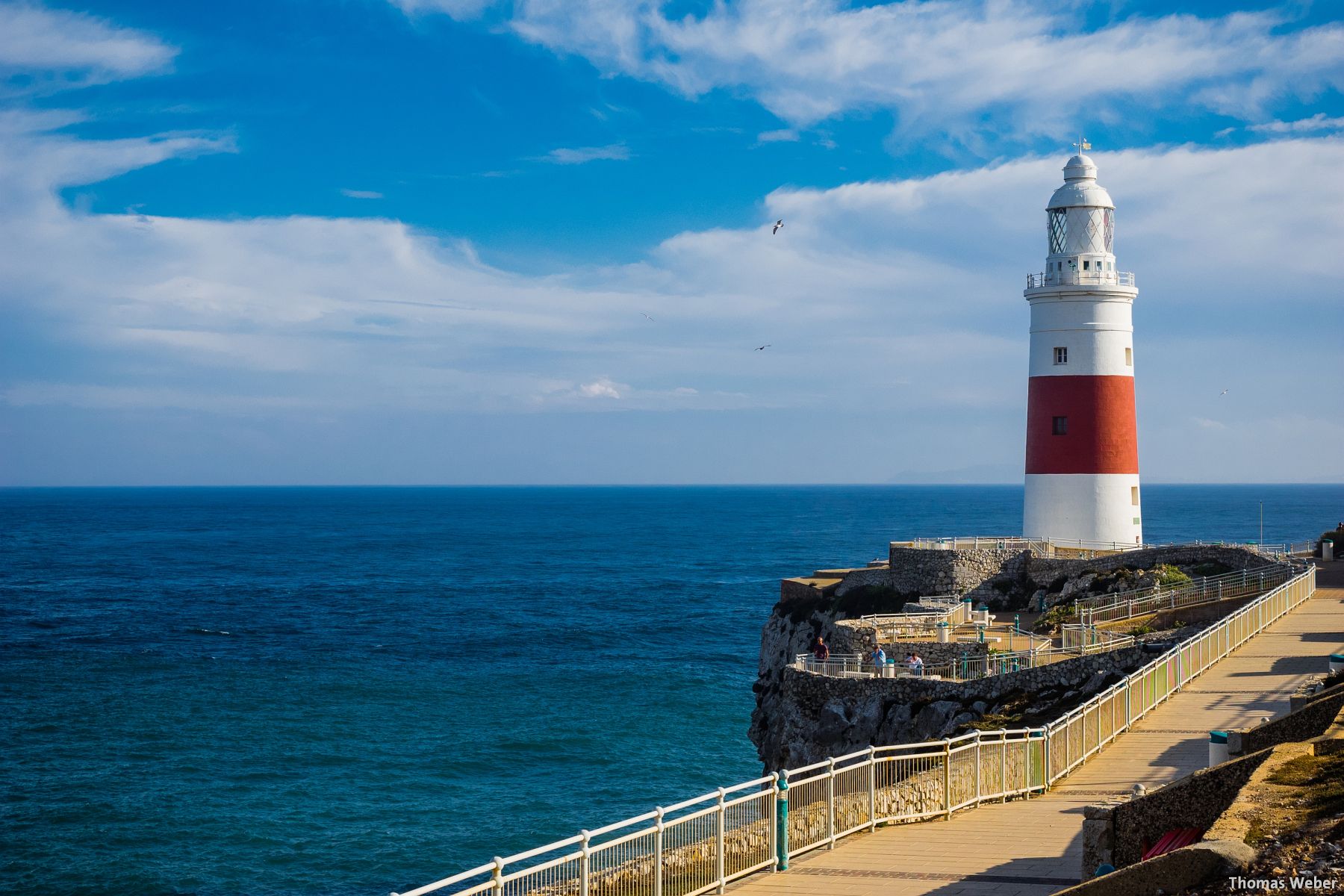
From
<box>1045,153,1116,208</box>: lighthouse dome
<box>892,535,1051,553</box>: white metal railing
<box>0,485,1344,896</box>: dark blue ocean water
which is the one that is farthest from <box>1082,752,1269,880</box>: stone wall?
<box>1045,153,1116,208</box>: lighthouse dome

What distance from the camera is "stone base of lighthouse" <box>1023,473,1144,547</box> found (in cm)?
4000

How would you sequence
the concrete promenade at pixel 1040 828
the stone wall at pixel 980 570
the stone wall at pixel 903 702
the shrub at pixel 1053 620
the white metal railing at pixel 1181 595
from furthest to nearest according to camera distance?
the stone wall at pixel 980 570 < the shrub at pixel 1053 620 < the white metal railing at pixel 1181 595 < the stone wall at pixel 903 702 < the concrete promenade at pixel 1040 828

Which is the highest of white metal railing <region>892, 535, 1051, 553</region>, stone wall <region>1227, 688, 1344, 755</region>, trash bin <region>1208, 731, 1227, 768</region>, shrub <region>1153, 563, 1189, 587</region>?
white metal railing <region>892, 535, 1051, 553</region>

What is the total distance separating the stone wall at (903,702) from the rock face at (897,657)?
0.02 meters

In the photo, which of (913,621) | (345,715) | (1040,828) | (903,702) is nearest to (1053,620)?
(913,621)

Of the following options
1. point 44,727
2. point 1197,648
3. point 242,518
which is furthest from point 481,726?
point 242,518

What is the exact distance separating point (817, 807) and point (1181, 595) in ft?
70.0

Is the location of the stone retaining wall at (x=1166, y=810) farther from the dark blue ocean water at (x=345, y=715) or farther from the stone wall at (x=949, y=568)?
the stone wall at (x=949, y=568)

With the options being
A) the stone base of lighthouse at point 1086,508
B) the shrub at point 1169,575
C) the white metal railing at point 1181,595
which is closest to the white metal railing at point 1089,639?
the white metal railing at point 1181,595

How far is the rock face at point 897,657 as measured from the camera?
2478 centimetres

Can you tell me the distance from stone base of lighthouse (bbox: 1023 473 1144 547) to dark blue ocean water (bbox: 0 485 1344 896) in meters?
12.0

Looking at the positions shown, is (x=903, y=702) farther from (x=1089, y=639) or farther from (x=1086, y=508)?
(x=1086, y=508)

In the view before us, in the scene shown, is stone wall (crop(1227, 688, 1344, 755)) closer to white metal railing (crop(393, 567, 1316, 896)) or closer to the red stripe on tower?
white metal railing (crop(393, 567, 1316, 896))

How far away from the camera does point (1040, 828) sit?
46.8ft
